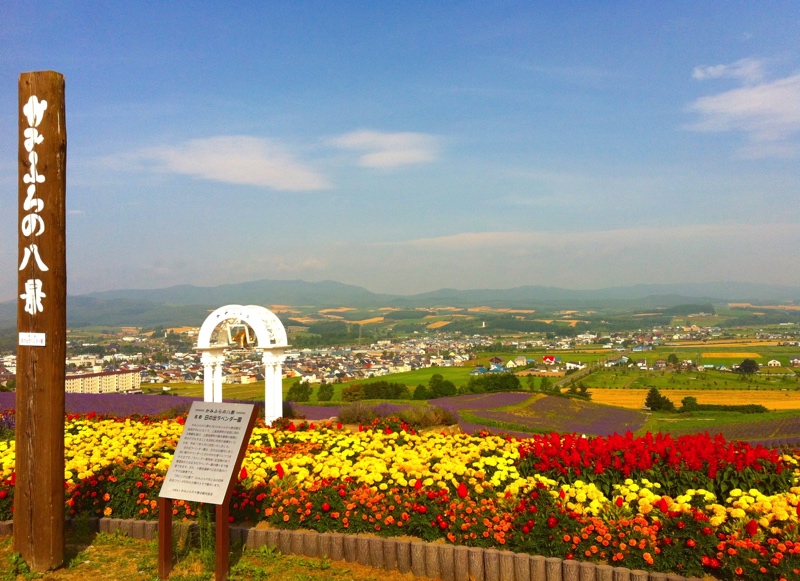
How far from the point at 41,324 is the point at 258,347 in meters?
8.10

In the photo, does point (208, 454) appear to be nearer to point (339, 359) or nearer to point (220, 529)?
point (220, 529)

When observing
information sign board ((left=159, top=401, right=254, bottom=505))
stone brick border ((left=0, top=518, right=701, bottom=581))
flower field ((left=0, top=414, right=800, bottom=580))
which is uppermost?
information sign board ((left=159, top=401, right=254, bottom=505))

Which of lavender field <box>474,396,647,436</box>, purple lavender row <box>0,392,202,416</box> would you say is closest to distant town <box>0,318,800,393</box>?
purple lavender row <box>0,392,202,416</box>

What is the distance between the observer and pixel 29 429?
5426mm

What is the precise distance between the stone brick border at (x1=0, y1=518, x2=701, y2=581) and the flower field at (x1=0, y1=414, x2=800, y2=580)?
14 cm

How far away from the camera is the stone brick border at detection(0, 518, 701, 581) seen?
4898mm

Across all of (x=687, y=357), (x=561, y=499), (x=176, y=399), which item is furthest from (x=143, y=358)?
(x=687, y=357)

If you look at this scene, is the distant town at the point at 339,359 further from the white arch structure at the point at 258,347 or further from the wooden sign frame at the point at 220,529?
the wooden sign frame at the point at 220,529

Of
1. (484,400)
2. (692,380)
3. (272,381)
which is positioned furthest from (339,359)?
(272,381)

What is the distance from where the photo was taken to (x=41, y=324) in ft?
17.8

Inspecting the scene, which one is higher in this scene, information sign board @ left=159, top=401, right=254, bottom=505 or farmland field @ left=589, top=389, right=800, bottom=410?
information sign board @ left=159, top=401, right=254, bottom=505

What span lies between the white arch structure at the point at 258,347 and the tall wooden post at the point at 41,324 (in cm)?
786

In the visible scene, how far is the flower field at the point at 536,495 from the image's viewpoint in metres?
4.86

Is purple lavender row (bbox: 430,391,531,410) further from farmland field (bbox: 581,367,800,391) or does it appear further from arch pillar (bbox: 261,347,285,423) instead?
farmland field (bbox: 581,367,800,391)
